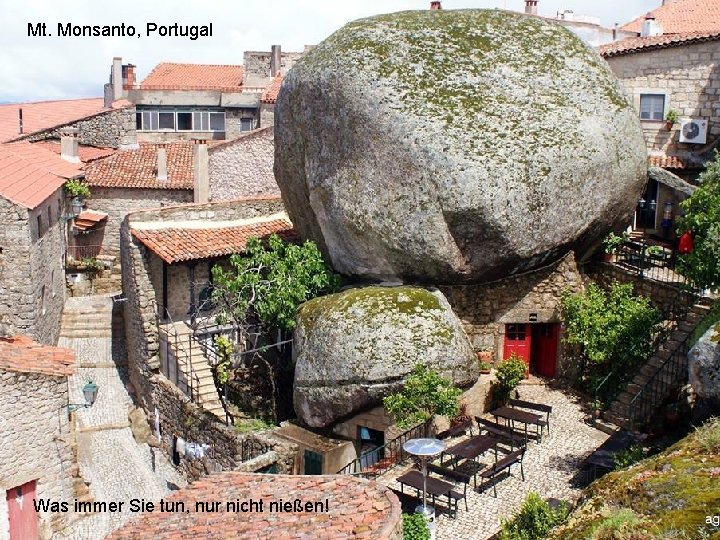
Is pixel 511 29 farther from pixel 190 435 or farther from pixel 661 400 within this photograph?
pixel 190 435

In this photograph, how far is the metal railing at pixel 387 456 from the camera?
1806 centimetres

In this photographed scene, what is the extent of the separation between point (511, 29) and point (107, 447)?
579 inches

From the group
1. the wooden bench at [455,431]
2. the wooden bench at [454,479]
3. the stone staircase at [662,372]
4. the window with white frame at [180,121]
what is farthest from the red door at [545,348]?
the window with white frame at [180,121]

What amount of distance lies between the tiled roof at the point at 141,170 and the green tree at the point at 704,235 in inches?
806

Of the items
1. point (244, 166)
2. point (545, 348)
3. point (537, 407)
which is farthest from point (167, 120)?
point (537, 407)

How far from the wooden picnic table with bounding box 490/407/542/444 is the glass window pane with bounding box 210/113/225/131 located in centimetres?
2794

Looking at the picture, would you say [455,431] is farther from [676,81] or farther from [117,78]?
[117,78]

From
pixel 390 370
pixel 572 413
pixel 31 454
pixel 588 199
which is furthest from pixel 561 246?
pixel 31 454

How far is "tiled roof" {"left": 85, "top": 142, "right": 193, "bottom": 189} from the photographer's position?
107 ft

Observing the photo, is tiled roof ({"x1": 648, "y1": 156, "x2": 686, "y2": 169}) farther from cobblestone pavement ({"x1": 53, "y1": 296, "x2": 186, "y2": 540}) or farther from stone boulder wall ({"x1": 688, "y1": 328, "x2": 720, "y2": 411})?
cobblestone pavement ({"x1": 53, "y1": 296, "x2": 186, "y2": 540})

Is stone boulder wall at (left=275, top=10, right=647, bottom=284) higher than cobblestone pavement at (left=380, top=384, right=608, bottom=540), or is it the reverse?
stone boulder wall at (left=275, top=10, right=647, bottom=284)

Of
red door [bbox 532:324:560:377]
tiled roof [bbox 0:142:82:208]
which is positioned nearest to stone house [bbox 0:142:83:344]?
tiled roof [bbox 0:142:82:208]

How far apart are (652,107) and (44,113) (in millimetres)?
34480

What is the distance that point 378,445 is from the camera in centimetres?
1922
